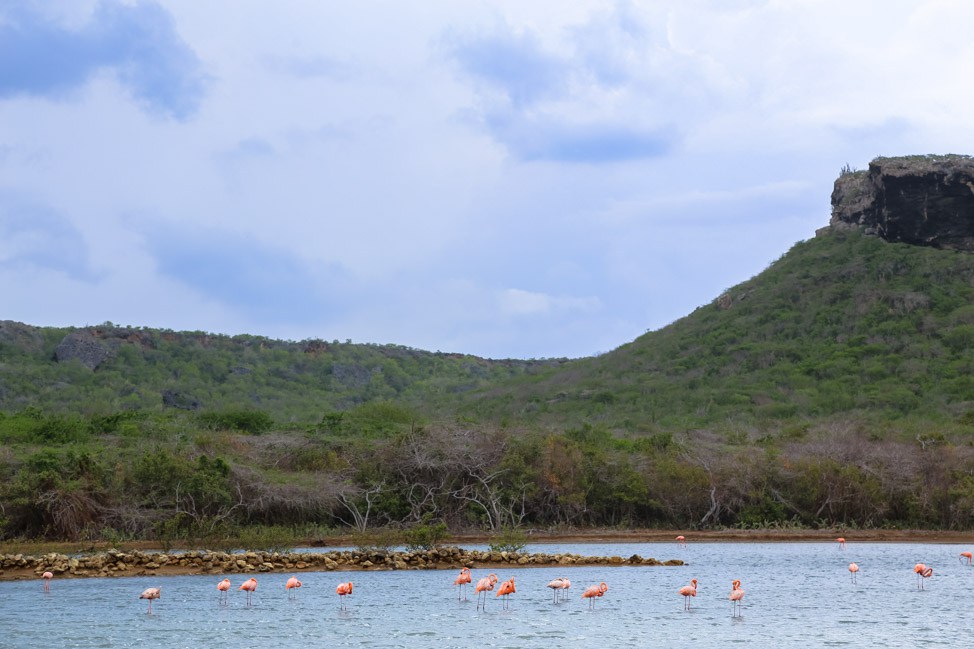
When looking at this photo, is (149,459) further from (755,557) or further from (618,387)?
(618,387)

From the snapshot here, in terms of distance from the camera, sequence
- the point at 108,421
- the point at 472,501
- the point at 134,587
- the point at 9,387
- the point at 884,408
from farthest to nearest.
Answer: the point at 9,387, the point at 884,408, the point at 108,421, the point at 472,501, the point at 134,587

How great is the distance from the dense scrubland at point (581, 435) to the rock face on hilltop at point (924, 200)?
59.6 inches

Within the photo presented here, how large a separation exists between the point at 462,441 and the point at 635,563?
1452 centimetres

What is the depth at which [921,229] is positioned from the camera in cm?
8600

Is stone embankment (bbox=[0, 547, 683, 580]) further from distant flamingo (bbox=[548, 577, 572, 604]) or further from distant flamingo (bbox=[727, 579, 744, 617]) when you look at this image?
distant flamingo (bbox=[727, 579, 744, 617])

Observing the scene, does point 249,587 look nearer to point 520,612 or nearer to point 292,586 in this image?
point 292,586

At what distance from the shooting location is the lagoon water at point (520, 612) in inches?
848

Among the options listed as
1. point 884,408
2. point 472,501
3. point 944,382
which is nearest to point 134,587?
point 472,501

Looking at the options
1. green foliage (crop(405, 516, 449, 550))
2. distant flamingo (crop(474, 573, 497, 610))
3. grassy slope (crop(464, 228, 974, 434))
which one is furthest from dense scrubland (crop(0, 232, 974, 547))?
distant flamingo (crop(474, 573, 497, 610))

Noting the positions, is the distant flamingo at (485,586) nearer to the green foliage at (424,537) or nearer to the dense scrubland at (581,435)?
the green foliage at (424,537)

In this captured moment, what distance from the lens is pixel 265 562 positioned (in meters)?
32.2

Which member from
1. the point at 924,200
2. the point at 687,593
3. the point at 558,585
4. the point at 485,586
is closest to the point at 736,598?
the point at 687,593

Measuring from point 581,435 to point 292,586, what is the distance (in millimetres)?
28990

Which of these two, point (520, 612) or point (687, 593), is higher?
point (687, 593)
